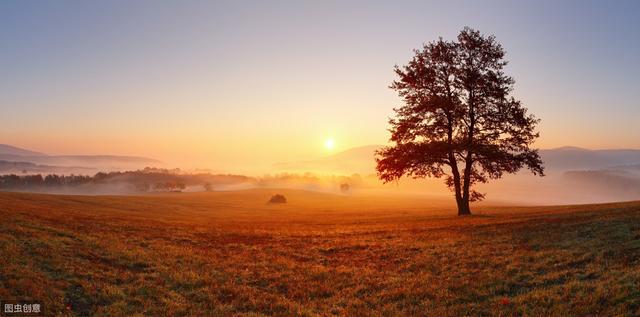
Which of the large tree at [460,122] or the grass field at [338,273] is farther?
the large tree at [460,122]

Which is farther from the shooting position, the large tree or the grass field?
the large tree

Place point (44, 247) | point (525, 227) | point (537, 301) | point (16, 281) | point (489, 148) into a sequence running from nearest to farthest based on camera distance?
point (537, 301) → point (16, 281) → point (44, 247) → point (525, 227) → point (489, 148)

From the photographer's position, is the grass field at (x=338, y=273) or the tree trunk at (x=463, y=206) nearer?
the grass field at (x=338, y=273)

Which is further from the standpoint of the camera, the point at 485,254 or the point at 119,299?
the point at 485,254

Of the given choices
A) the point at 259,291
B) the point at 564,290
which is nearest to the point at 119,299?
the point at 259,291

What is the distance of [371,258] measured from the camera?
2112cm

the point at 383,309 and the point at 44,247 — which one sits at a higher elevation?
the point at 44,247

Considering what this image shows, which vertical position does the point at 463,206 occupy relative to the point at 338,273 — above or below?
above

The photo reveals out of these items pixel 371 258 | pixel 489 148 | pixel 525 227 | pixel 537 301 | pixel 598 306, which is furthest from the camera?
pixel 489 148

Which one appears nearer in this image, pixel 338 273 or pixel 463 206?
pixel 338 273

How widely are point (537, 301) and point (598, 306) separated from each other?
5.26ft

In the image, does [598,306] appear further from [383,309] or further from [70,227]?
[70,227]

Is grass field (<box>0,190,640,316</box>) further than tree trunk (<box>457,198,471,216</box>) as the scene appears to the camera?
No

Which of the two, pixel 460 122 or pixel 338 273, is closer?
pixel 338 273
